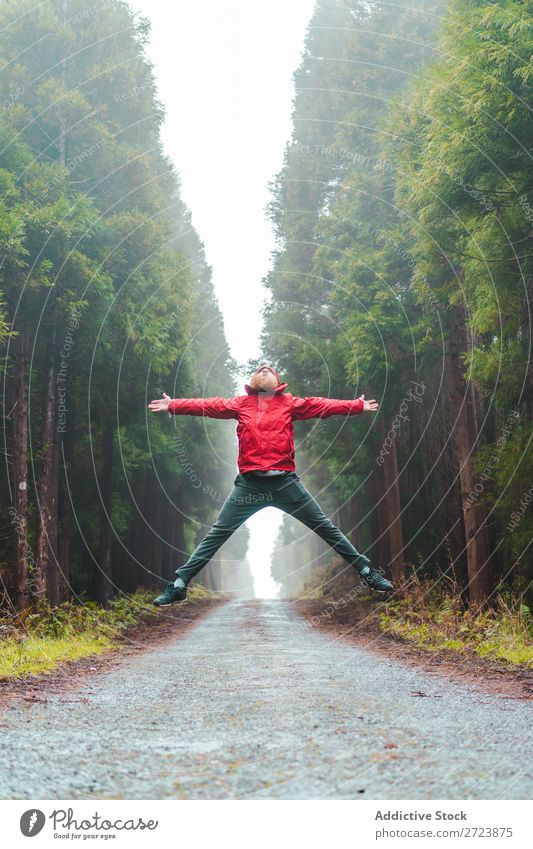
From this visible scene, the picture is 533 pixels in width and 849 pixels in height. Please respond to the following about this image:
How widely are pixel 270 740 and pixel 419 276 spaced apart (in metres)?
12.4

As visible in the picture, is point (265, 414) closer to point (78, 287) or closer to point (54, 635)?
point (54, 635)

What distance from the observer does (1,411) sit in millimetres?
15203

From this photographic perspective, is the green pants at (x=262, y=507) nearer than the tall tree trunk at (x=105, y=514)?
Yes

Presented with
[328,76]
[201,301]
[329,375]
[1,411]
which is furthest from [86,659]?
[201,301]

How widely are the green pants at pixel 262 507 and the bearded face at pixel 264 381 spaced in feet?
2.77

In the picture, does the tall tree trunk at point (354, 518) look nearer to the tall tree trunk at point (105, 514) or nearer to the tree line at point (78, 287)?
the tree line at point (78, 287)

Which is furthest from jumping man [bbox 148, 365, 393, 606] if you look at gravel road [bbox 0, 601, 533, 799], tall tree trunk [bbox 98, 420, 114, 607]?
tall tree trunk [bbox 98, 420, 114, 607]

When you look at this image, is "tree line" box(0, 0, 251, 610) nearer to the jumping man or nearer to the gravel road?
the jumping man

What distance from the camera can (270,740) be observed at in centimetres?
436

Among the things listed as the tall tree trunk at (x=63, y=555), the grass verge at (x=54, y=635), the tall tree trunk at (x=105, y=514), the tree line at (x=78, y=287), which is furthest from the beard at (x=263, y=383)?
the tall tree trunk at (x=105, y=514)

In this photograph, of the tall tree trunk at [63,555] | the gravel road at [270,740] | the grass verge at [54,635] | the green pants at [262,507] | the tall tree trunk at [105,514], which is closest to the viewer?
the gravel road at [270,740]

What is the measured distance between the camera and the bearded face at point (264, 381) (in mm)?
7500
